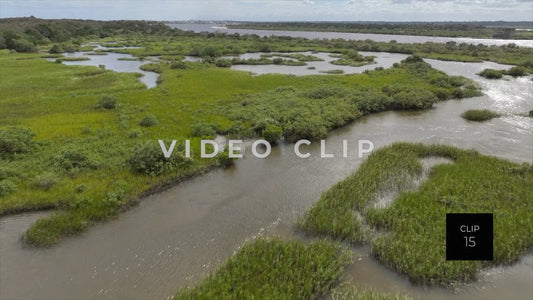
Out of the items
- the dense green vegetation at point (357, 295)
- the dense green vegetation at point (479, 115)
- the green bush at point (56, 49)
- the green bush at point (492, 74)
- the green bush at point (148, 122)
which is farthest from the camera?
the green bush at point (56, 49)

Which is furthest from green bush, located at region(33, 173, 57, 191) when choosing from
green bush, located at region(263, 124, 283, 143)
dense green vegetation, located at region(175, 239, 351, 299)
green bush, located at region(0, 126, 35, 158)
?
green bush, located at region(263, 124, 283, 143)

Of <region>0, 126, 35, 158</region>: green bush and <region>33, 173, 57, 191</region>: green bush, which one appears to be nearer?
<region>33, 173, 57, 191</region>: green bush

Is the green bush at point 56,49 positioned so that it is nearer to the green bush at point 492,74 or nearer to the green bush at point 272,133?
the green bush at point 272,133

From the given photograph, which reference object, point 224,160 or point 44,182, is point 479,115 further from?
point 44,182

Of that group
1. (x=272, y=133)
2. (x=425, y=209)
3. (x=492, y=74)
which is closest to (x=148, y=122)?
(x=272, y=133)

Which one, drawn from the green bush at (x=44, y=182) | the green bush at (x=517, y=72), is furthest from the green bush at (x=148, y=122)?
the green bush at (x=517, y=72)

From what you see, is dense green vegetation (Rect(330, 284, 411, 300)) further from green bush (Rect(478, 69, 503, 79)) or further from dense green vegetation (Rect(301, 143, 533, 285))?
green bush (Rect(478, 69, 503, 79))

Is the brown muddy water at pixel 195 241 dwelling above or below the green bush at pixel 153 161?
below
